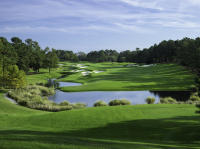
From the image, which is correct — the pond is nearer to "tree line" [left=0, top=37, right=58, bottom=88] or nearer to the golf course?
"tree line" [left=0, top=37, right=58, bottom=88]

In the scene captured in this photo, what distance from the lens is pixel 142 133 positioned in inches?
588

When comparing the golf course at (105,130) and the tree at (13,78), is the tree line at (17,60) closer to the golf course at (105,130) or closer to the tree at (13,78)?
the tree at (13,78)

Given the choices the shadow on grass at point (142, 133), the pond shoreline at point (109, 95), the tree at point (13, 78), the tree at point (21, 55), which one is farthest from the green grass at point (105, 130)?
the tree at point (21, 55)

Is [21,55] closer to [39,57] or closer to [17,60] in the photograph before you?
[17,60]

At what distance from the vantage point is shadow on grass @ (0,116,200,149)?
12547 mm

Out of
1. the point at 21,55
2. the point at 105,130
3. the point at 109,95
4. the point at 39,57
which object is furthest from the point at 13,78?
the point at 39,57

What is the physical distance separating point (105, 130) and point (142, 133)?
8.66 ft

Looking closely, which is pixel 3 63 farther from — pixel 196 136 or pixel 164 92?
pixel 196 136

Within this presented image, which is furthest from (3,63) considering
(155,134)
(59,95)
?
(155,134)

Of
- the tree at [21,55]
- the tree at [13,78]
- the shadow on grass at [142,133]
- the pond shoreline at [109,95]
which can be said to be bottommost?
the pond shoreline at [109,95]

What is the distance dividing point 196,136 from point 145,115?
580 centimetres

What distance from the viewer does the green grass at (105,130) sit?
10773 mm

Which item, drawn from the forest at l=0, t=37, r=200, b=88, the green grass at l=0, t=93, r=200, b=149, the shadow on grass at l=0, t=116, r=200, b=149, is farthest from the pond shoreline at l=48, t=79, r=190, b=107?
the shadow on grass at l=0, t=116, r=200, b=149

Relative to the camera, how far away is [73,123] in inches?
693
